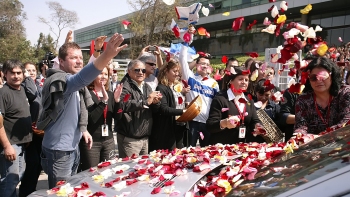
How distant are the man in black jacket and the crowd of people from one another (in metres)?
0.01

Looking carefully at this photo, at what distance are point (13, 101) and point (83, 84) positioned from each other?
5.12 feet

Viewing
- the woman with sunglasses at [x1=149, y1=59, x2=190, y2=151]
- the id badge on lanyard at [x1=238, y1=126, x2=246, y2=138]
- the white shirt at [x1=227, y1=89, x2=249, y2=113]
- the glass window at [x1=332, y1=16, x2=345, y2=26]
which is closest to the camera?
the id badge on lanyard at [x1=238, y1=126, x2=246, y2=138]

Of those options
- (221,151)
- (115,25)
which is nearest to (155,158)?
(221,151)

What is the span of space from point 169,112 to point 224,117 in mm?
732

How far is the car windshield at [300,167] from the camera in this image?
129 cm

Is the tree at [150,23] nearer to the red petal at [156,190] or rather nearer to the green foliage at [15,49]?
the green foliage at [15,49]

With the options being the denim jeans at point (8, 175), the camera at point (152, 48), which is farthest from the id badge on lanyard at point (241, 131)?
the camera at point (152, 48)

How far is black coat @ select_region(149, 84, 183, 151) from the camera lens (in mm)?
4129

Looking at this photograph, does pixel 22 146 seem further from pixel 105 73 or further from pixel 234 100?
pixel 234 100

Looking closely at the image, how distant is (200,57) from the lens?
5.26 m

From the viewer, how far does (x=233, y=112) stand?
3758mm

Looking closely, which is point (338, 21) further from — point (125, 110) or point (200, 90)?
point (125, 110)

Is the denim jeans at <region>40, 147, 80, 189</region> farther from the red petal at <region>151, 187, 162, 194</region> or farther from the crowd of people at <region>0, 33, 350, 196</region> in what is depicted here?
the red petal at <region>151, 187, 162, 194</region>

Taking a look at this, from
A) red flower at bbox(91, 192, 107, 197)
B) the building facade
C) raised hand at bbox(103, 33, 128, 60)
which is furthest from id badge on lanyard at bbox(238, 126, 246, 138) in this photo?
the building facade
